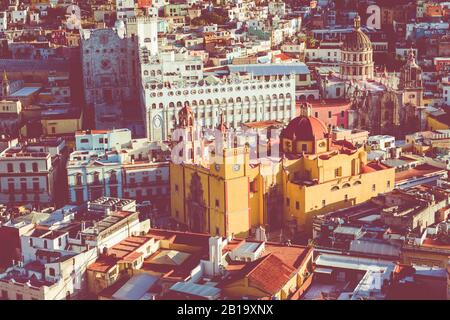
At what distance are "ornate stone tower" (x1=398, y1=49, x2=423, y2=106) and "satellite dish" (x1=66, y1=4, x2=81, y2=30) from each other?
31539mm

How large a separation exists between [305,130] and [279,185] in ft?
9.21

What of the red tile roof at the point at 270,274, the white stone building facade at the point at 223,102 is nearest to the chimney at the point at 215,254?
the red tile roof at the point at 270,274

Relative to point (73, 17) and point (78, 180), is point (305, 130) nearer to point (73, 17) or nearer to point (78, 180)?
point (78, 180)

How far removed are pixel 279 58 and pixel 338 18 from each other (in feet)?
77.8

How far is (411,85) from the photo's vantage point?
53.1 meters

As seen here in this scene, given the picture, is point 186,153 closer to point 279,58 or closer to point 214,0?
point 279,58

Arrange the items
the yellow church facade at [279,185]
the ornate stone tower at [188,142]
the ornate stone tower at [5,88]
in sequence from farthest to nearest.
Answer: the ornate stone tower at [5,88]
the ornate stone tower at [188,142]
the yellow church facade at [279,185]

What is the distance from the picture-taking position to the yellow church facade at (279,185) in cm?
3416

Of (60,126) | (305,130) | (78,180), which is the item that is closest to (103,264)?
(78,180)

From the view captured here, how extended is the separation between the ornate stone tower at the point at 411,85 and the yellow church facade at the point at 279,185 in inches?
608

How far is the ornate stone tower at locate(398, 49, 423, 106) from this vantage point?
52469 mm

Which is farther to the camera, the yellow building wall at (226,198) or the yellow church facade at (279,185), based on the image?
the yellow church facade at (279,185)

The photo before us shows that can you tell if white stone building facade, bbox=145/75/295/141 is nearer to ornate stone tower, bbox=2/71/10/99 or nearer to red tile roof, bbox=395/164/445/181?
red tile roof, bbox=395/164/445/181

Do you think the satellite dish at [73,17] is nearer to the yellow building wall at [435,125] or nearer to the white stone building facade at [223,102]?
the white stone building facade at [223,102]
